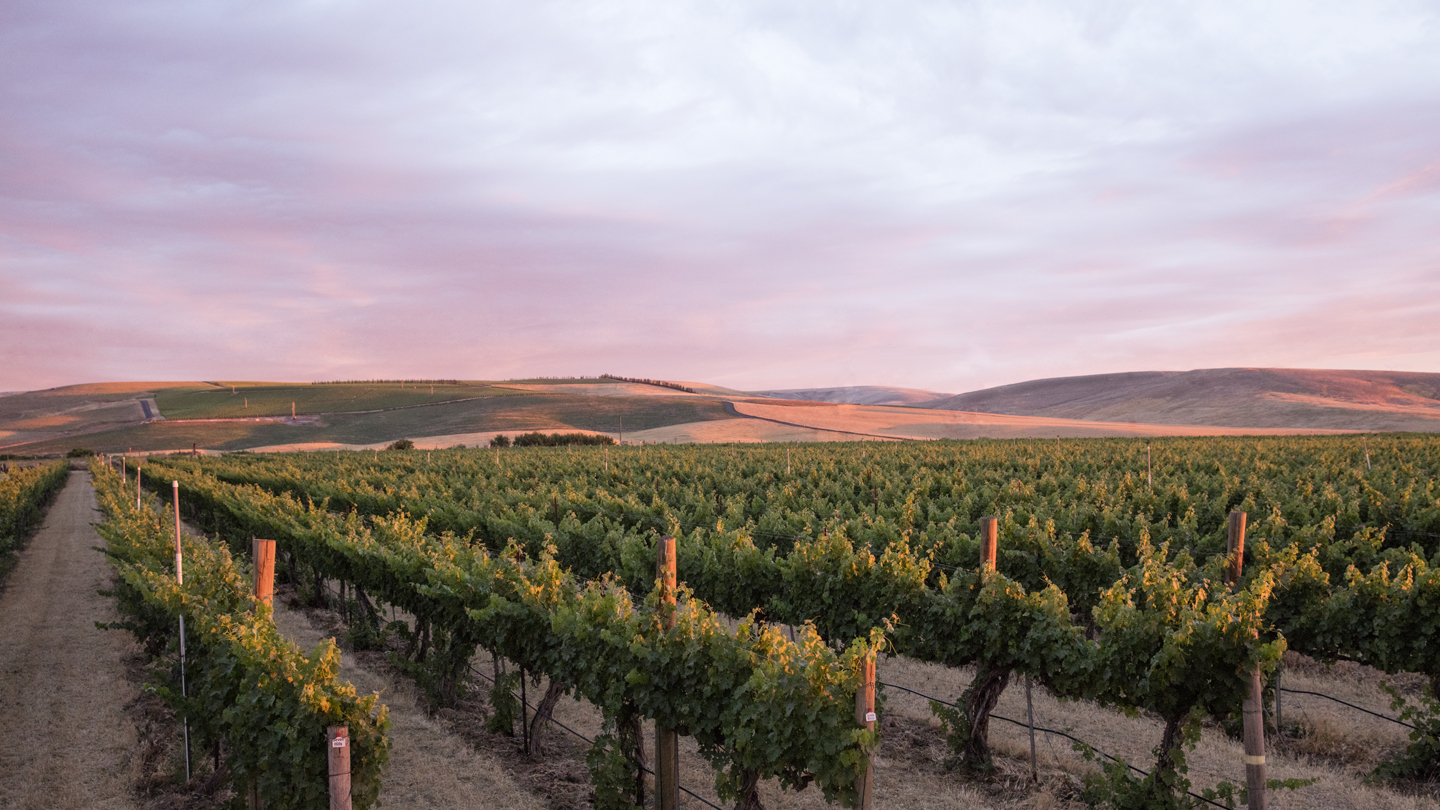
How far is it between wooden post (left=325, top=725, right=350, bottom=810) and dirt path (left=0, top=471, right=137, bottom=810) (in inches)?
146

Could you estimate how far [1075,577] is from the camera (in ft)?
34.1

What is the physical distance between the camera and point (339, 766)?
547 centimetres

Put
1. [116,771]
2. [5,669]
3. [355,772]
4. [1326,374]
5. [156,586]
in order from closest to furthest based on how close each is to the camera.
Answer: [355,772] → [116,771] → [156,586] → [5,669] → [1326,374]

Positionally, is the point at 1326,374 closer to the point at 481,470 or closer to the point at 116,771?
the point at 481,470

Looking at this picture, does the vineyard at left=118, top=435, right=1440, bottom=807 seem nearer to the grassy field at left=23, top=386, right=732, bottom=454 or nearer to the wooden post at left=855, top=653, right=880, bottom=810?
the wooden post at left=855, top=653, right=880, bottom=810

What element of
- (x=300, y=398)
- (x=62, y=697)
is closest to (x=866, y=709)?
(x=62, y=697)

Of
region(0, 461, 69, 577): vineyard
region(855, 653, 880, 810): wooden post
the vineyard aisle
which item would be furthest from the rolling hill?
region(855, 653, 880, 810): wooden post

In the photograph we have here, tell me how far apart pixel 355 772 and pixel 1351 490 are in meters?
19.3

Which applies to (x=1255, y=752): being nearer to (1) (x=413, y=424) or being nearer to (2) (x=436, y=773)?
(2) (x=436, y=773)

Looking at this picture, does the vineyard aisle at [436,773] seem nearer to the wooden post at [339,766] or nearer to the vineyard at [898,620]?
the vineyard at [898,620]

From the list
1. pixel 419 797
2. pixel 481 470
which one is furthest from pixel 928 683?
pixel 481 470

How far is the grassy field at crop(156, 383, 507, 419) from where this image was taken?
4006 inches

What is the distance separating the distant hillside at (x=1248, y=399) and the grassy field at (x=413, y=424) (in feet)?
194

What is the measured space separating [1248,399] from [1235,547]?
11535 centimetres
